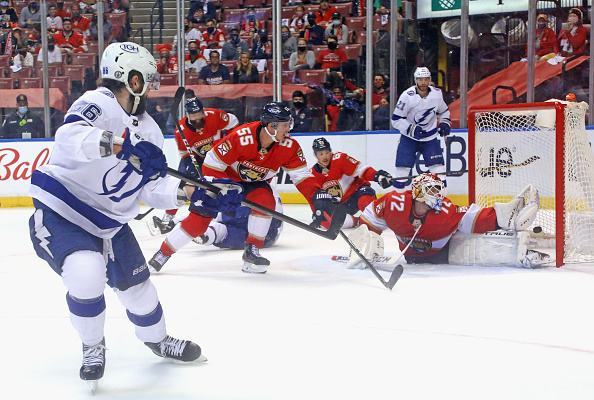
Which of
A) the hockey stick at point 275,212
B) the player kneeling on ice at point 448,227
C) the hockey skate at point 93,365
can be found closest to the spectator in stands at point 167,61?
the player kneeling on ice at point 448,227

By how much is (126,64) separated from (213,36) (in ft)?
21.1

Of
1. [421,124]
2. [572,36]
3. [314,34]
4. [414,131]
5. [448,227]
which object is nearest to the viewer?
[448,227]

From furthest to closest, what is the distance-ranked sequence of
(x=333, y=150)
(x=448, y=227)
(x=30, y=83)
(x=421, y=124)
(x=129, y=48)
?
(x=30, y=83), (x=333, y=150), (x=421, y=124), (x=448, y=227), (x=129, y=48)

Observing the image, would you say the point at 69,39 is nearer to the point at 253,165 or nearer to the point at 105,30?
the point at 105,30

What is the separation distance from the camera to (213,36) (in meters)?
8.49

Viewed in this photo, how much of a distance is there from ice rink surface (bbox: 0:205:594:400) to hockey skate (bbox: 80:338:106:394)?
0.06m

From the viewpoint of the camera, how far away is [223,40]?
8.56 meters

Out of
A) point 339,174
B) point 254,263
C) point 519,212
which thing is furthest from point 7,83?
point 519,212

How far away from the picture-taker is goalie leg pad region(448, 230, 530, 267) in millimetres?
4070

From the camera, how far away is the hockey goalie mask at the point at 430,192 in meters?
3.95

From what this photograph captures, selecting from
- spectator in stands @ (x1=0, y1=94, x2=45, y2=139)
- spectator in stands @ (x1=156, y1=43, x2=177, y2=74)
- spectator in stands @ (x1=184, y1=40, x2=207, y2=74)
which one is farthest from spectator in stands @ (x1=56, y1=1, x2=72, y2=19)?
spectator in stands @ (x1=184, y1=40, x2=207, y2=74)

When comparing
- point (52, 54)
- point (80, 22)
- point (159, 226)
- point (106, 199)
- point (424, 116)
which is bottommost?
point (159, 226)

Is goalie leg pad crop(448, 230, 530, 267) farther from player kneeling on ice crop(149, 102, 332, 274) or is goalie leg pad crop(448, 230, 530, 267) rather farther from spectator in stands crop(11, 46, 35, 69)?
spectator in stands crop(11, 46, 35, 69)

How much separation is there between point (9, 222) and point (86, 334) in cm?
514
